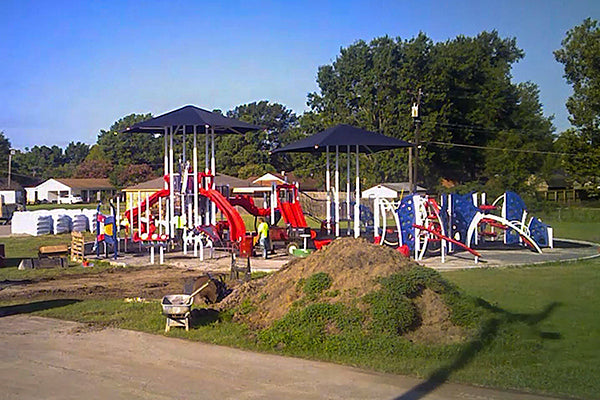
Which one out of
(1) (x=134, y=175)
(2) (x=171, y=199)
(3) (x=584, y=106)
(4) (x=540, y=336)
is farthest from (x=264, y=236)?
(1) (x=134, y=175)

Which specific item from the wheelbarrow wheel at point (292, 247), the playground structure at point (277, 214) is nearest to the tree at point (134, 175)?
the playground structure at point (277, 214)

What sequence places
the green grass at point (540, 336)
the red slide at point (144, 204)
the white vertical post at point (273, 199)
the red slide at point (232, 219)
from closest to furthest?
the green grass at point (540, 336)
the red slide at point (232, 219)
the white vertical post at point (273, 199)
the red slide at point (144, 204)

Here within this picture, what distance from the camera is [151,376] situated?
29.1 feet

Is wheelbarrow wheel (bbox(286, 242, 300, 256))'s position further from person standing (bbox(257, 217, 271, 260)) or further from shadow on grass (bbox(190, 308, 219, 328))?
shadow on grass (bbox(190, 308, 219, 328))

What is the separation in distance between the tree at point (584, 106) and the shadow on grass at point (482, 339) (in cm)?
4331

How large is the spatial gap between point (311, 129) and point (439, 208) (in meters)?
44.3

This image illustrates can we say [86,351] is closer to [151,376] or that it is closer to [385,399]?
[151,376]

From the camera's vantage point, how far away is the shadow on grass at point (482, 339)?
8.24 meters

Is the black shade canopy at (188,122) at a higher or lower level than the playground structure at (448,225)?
higher

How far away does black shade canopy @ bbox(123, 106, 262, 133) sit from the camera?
23906 mm

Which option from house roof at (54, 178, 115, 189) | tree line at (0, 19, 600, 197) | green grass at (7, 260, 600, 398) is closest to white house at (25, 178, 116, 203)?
house roof at (54, 178, 115, 189)

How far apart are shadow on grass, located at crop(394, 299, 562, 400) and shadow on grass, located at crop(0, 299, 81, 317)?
9.05 m

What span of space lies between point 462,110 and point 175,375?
6197 cm

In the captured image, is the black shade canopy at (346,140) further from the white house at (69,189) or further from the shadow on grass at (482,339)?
the white house at (69,189)
